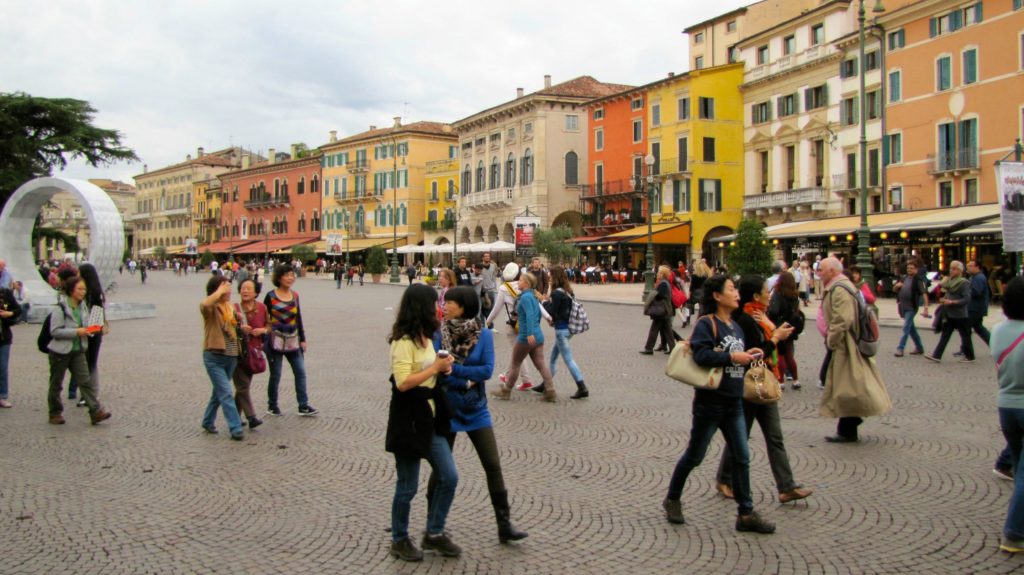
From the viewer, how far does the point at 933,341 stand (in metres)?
15.1

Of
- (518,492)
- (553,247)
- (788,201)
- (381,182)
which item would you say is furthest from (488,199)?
(518,492)

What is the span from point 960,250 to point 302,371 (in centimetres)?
2633

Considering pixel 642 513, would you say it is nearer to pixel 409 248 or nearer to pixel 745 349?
pixel 745 349

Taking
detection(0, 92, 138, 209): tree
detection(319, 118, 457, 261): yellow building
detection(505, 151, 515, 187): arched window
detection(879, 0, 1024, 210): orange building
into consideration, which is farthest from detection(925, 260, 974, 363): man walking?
detection(319, 118, 457, 261): yellow building

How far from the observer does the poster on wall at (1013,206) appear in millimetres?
13211

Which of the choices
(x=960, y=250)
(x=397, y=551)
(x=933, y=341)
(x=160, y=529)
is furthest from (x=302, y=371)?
(x=960, y=250)

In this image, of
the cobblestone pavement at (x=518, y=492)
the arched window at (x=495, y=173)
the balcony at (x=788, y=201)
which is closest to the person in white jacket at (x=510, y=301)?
the cobblestone pavement at (x=518, y=492)

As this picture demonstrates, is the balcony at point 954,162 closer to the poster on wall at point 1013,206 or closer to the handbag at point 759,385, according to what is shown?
the poster on wall at point 1013,206

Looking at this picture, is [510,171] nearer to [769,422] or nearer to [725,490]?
[725,490]

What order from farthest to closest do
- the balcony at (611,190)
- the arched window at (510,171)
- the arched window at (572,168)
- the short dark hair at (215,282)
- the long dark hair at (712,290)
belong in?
the arched window at (510,171) → the arched window at (572,168) → the balcony at (611,190) → the short dark hair at (215,282) → the long dark hair at (712,290)

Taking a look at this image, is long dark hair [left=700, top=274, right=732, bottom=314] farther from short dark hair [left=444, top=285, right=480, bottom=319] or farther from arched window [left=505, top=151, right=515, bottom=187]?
arched window [left=505, top=151, right=515, bottom=187]

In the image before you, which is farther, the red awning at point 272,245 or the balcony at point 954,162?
the red awning at point 272,245

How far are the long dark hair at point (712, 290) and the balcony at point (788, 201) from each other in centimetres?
3553

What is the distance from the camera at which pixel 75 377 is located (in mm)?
7766
